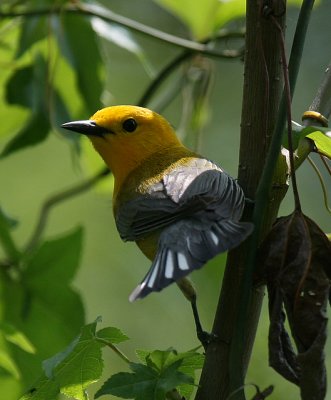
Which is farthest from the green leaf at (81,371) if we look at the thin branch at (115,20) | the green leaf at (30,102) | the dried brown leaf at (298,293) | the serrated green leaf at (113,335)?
the thin branch at (115,20)

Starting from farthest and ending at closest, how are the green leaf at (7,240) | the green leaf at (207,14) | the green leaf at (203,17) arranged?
the green leaf at (203,17), the green leaf at (207,14), the green leaf at (7,240)

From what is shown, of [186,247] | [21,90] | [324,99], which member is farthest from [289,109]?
[21,90]

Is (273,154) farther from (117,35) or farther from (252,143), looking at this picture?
(117,35)

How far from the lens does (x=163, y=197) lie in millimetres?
2611

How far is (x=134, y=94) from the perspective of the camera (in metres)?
6.68

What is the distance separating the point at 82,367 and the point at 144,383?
0.70ft

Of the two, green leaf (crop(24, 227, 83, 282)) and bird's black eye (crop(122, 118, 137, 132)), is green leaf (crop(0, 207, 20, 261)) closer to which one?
green leaf (crop(24, 227, 83, 282))

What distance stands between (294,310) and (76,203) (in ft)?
15.5

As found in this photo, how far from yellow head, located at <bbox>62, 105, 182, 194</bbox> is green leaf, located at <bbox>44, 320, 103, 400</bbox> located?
51.2 inches

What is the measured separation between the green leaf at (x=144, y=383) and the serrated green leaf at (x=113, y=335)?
4.7 inches

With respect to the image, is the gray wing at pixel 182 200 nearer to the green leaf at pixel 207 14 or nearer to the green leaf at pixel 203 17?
the green leaf at pixel 207 14

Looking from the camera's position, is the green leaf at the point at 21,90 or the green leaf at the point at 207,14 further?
the green leaf at the point at 207,14

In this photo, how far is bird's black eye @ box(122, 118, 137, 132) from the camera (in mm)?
3295

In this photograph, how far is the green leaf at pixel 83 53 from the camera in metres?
3.47
